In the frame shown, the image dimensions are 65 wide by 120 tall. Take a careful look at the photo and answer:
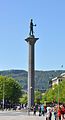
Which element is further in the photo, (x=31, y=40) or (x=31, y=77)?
(x=31, y=40)

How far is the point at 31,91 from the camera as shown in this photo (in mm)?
63000

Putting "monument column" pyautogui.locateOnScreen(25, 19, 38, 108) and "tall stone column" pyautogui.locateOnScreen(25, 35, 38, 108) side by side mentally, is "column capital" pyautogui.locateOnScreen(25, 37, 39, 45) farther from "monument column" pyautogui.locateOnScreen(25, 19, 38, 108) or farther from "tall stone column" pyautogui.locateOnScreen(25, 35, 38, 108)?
"tall stone column" pyautogui.locateOnScreen(25, 35, 38, 108)

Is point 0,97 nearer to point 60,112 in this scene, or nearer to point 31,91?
point 31,91

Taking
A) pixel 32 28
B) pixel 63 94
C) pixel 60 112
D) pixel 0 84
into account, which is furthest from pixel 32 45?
pixel 63 94

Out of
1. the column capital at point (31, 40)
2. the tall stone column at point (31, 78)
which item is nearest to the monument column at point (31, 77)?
the tall stone column at point (31, 78)

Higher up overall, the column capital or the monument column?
the column capital

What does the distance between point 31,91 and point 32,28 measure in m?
13.9

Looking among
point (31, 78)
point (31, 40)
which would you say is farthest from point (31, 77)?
point (31, 40)

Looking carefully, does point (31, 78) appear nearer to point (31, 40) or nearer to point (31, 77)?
point (31, 77)

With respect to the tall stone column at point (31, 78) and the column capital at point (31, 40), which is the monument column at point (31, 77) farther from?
the column capital at point (31, 40)

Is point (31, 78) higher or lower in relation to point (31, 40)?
lower

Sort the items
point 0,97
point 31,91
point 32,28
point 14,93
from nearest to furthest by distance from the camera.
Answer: point 31,91, point 32,28, point 0,97, point 14,93

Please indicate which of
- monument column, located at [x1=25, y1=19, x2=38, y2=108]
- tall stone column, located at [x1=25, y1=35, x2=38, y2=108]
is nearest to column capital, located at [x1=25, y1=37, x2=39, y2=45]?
monument column, located at [x1=25, y1=19, x2=38, y2=108]

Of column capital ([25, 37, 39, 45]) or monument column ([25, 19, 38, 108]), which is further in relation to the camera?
column capital ([25, 37, 39, 45])
